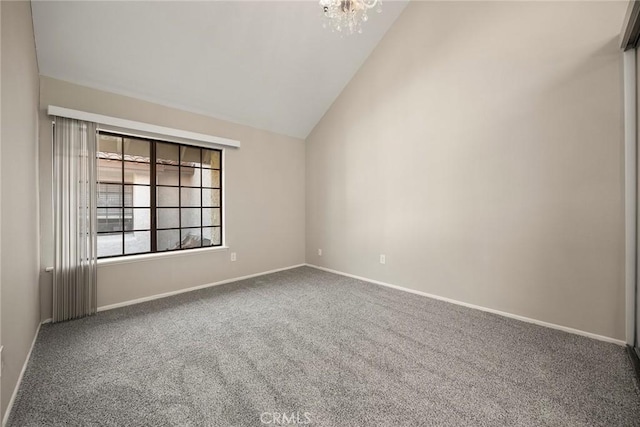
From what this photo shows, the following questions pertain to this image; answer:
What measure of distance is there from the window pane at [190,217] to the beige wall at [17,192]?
4.69ft

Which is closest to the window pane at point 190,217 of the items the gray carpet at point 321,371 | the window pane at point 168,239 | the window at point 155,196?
the window at point 155,196

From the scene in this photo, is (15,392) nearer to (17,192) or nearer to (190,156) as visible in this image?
(17,192)

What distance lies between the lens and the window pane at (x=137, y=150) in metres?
3.00

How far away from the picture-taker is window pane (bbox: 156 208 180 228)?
325 cm

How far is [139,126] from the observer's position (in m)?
2.85

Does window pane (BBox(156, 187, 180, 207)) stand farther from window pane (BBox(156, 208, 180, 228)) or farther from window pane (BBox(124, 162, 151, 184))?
window pane (BBox(124, 162, 151, 184))

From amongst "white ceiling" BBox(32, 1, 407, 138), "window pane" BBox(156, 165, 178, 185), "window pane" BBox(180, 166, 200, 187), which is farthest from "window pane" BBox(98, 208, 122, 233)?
"white ceiling" BBox(32, 1, 407, 138)

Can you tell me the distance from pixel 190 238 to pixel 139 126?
1.52 m

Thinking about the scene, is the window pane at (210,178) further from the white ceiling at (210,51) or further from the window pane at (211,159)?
the white ceiling at (210,51)

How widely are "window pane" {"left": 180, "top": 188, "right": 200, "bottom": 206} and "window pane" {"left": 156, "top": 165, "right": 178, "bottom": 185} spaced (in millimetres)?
169

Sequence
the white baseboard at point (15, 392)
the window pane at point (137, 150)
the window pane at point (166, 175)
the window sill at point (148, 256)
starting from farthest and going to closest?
the window pane at point (166, 175)
the window pane at point (137, 150)
the window sill at point (148, 256)
the white baseboard at point (15, 392)

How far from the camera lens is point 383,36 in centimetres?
348

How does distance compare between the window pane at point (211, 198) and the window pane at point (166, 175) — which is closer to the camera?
the window pane at point (166, 175)

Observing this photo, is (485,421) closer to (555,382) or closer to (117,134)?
(555,382)
